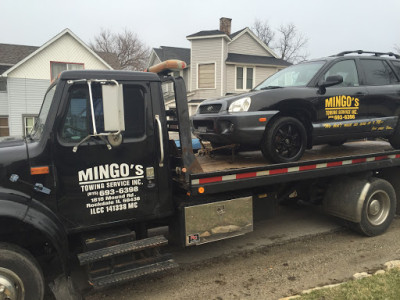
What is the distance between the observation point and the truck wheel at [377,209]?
514cm

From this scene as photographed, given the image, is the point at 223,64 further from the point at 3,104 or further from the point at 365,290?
the point at 365,290

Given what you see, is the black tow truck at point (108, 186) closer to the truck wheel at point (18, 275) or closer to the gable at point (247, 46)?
the truck wheel at point (18, 275)

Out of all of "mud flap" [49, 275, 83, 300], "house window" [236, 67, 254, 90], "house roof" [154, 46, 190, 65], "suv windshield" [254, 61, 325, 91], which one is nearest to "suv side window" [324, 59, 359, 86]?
"suv windshield" [254, 61, 325, 91]

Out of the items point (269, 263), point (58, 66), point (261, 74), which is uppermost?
point (58, 66)

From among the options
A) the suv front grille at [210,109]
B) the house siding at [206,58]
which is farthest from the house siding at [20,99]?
the suv front grille at [210,109]

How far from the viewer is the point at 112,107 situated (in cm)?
323

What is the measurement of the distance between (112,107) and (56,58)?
65.4 ft

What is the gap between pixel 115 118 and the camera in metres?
3.22

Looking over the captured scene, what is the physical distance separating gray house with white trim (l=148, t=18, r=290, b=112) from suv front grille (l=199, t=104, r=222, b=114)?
1583 centimetres

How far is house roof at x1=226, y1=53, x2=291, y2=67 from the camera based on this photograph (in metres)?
22.2

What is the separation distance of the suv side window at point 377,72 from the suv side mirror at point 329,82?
1.02 m

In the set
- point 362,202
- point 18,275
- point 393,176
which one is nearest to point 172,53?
point 393,176

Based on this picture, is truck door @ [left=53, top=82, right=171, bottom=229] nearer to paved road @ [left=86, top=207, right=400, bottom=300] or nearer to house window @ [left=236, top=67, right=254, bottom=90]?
paved road @ [left=86, top=207, right=400, bottom=300]

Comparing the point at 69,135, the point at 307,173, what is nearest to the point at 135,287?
the point at 69,135
